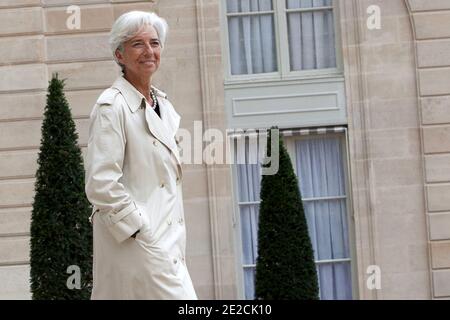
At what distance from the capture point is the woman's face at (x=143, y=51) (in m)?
7.27

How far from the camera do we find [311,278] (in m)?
14.9

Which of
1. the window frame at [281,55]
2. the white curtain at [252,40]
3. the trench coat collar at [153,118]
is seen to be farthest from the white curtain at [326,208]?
the trench coat collar at [153,118]

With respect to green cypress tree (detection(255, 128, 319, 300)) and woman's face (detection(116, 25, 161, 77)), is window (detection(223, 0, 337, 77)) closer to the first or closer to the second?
green cypress tree (detection(255, 128, 319, 300))

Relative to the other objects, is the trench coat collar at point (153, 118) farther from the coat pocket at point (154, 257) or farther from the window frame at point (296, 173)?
the window frame at point (296, 173)

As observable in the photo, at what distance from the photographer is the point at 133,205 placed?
696 cm

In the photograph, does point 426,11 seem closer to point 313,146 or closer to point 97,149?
point 313,146

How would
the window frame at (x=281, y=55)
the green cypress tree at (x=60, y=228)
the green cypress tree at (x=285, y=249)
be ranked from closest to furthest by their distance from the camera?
the green cypress tree at (x=60, y=228) → the green cypress tree at (x=285, y=249) → the window frame at (x=281, y=55)

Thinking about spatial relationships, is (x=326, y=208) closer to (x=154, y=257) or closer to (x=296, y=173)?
(x=296, y=173)

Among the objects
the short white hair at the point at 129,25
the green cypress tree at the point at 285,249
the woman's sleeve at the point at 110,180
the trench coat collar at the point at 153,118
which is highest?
the short white hair at the point at 129,25

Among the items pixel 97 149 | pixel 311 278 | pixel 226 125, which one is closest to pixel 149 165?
pixel 97 149

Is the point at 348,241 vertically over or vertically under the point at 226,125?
under

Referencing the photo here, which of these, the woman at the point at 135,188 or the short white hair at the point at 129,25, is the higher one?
the short white hair at the point at 129,25

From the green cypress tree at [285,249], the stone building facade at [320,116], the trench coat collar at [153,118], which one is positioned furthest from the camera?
the stone building facade at [320,116]
